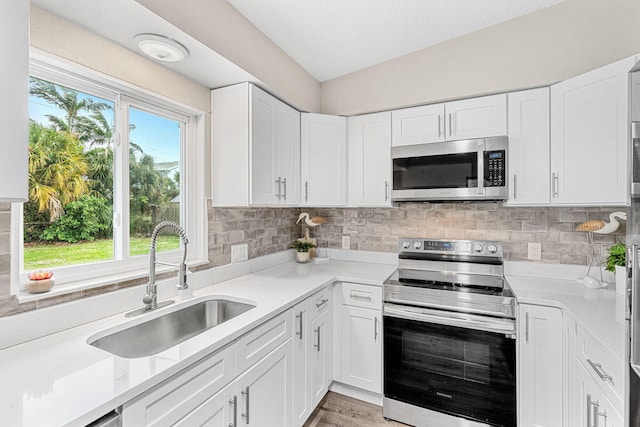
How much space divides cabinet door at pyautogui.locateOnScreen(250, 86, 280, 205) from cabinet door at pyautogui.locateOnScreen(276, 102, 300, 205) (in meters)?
0.06

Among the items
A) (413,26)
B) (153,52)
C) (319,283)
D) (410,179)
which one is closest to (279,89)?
(153,52)

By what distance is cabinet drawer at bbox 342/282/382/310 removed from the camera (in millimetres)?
2141

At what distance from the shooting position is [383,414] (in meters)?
2.10

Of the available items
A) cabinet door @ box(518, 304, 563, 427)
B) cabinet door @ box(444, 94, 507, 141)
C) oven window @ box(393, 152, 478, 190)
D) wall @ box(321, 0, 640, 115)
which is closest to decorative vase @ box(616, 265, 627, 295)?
cabinet door @ box(518, 304, 563, 427)

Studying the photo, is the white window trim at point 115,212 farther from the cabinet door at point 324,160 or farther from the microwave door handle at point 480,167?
the microwave door handle at point 480,167

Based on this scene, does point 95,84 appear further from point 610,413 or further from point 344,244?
point 610,413

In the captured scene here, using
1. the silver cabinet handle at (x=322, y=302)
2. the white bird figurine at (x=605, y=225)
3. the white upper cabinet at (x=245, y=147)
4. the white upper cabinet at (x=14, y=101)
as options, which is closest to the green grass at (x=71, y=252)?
the white upper cabinet at (x=245, y=147)

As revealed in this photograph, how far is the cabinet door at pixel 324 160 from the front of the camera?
2.51 metres

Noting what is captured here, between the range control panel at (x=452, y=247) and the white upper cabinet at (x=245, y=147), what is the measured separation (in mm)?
1153

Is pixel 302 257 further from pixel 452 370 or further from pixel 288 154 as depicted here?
pixel 452 370

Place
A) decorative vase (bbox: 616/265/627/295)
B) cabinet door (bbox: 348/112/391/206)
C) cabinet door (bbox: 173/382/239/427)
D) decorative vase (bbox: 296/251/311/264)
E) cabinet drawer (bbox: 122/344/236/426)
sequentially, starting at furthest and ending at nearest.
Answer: decorative vase (bbox: 296/251/311/264)
cabinet door (bbox: 348/112/391/206)
decorative vase (bbox: 616/265/627/295)
cabinet door (bbox: 173/382/239/427)
cabinet drawer (bbox: 122/344/236/426)

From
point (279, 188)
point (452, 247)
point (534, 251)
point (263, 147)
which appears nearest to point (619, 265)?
point (534, 251)

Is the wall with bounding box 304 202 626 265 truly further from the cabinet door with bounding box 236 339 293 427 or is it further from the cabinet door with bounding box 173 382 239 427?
the cabinet door with bounding box 173 382 239 427

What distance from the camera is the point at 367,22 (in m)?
1.95
